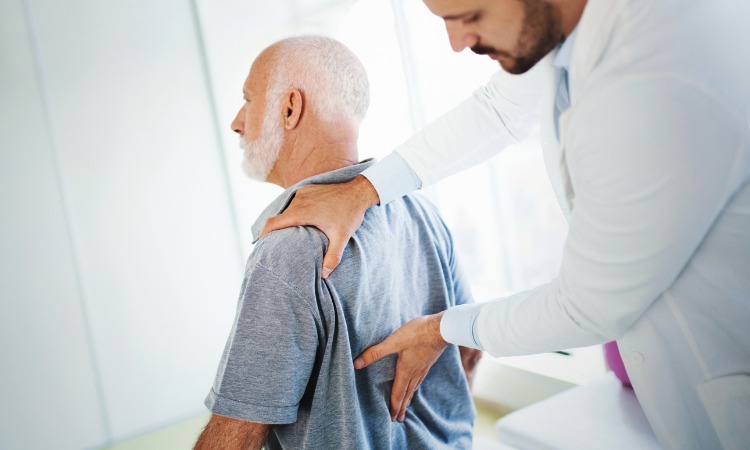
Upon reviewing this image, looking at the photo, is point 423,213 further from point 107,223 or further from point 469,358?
point 107,223

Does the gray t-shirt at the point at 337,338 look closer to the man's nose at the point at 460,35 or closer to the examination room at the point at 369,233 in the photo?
the examination room at the point at 369,233

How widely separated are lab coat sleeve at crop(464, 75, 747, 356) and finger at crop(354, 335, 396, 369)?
0.42 meters

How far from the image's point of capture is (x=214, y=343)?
3.18 metres

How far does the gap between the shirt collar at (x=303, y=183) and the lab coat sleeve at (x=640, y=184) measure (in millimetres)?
567

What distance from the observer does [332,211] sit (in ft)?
3.56

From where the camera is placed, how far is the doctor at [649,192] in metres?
0.64

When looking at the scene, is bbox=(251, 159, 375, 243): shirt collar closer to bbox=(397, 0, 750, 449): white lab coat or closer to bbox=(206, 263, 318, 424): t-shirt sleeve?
bbox=(206, 263, 318, 424): t-shirt sleeve

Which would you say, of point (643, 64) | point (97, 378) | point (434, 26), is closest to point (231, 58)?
point (434, 26)

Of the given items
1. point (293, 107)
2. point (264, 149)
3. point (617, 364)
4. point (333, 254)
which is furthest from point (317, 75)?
point (617, 364)

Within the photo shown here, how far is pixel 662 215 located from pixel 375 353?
59 cm

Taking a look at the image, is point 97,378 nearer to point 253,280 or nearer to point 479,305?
point 253,280

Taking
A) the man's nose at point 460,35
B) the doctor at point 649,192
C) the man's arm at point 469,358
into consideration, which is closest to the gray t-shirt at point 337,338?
the man's arm at point 469,358

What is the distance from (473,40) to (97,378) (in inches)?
109

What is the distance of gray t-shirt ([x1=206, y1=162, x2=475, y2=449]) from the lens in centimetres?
98
